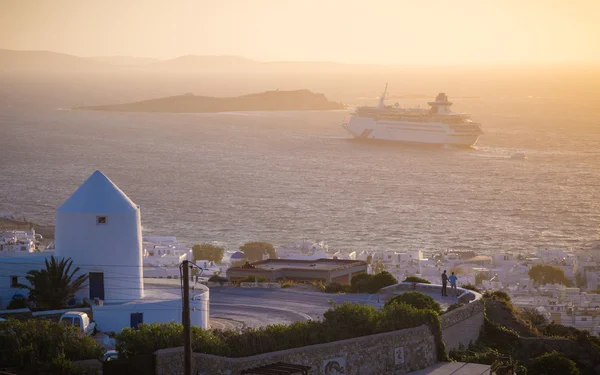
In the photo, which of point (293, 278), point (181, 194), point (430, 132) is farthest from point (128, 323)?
point (430, 132)

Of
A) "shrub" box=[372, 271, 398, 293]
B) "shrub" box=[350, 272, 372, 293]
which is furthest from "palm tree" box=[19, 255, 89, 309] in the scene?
"shrub" box=[372, 271, 398, 293]

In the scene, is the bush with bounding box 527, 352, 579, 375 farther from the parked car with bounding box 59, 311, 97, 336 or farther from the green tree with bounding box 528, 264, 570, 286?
the green tree with bounding box 528, 264, 570, 286

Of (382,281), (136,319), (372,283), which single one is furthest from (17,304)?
(382,281)

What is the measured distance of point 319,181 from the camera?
84.5 m

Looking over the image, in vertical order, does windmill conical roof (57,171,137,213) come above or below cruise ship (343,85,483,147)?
below

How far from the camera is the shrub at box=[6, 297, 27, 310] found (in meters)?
18.6

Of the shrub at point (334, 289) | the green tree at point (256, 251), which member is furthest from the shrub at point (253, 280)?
the green tree at point (256, 251)

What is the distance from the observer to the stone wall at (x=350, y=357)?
14750 mm

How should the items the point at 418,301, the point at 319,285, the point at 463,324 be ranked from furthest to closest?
the point at 319,285, the point at 463,324, the point at 418,301

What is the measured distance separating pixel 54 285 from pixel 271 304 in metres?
4.77

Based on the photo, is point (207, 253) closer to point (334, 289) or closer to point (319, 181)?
point (334, 289)

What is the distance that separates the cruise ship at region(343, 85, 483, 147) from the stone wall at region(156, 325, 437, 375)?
328 ft

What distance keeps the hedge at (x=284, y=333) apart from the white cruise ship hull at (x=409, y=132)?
327 feet

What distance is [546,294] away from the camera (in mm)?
38812
